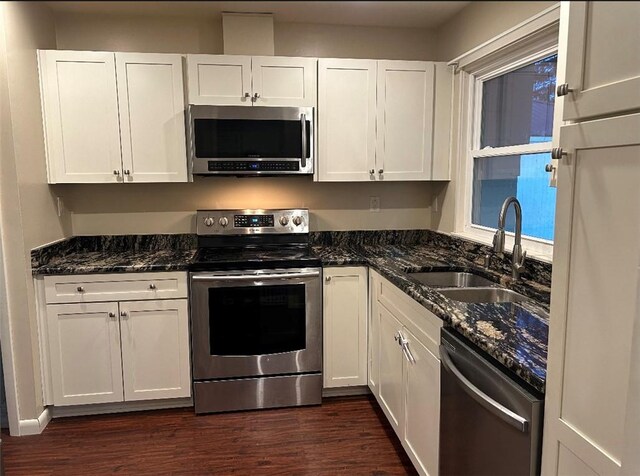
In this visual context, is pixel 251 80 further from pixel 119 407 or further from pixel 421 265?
pixel 119 407

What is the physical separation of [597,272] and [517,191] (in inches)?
65.4

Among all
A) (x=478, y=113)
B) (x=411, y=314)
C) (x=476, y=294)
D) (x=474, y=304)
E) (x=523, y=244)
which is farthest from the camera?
(x=478, y=113)

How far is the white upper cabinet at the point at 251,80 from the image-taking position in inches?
101

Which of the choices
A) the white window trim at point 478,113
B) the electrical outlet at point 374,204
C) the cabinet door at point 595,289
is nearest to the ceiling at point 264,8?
the cabinet door at point 595,289

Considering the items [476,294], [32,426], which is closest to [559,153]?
[476,294]

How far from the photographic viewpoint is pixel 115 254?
9.07ft

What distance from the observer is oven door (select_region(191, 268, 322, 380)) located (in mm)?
2445

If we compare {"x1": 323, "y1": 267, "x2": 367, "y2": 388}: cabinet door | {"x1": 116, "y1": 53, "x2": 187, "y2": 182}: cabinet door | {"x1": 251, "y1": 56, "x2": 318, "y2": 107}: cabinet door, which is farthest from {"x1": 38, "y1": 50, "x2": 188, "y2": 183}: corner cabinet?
{"x1": 323, "y1": 267, "x2": 367, "y2": 388}: cabinet door

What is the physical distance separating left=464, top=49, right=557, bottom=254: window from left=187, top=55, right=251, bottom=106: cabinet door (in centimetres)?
139

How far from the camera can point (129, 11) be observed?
1.24 feet

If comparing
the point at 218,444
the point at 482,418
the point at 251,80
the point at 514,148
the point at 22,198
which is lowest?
the point at 218,444

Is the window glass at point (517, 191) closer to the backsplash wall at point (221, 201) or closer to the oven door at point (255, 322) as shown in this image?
the backsplash wall at point (221, 201)

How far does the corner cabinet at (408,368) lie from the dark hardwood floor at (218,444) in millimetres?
184

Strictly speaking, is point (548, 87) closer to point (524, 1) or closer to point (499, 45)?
point (499, 45)
